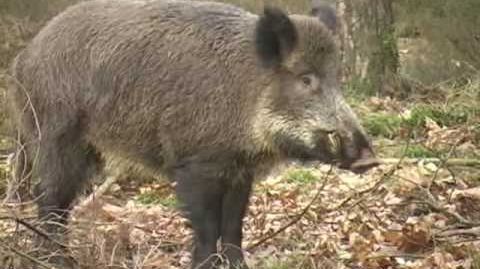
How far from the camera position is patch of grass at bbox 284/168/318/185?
9.25m

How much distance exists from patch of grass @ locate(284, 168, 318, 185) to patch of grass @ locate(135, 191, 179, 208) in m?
1.16

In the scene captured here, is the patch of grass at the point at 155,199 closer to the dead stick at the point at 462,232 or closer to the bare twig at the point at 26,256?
the dead stick at the point at 462,232

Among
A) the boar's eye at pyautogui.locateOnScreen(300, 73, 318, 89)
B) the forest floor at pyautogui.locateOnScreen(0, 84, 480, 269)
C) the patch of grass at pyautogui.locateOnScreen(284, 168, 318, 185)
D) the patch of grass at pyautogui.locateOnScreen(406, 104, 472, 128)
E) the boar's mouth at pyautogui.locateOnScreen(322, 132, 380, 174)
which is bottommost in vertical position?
the patch of grass at pyautogui.locateOnScreen(284, 168, 318, 185)

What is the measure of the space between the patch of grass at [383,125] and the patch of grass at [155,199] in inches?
105

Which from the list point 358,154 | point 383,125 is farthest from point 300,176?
point 358,154

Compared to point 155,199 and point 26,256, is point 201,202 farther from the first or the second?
point 155,199

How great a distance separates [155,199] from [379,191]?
2.21 metres

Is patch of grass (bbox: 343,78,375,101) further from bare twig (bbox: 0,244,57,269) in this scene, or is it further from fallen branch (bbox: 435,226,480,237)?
bare twig (bbox: 0,244,57,269)

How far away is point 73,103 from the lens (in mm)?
6832

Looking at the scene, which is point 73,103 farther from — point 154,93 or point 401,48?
point 401,48

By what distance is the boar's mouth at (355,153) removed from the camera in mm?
5777

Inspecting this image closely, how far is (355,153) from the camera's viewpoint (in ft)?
19.0

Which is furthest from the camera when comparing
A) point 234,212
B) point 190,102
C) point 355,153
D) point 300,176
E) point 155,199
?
point 300,176

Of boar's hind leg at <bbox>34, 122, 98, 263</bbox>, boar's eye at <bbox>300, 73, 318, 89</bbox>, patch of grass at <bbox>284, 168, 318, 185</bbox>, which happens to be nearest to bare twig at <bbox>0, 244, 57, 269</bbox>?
boar's hind leg at <bbox>34, 122, 98, 263</bbox>
